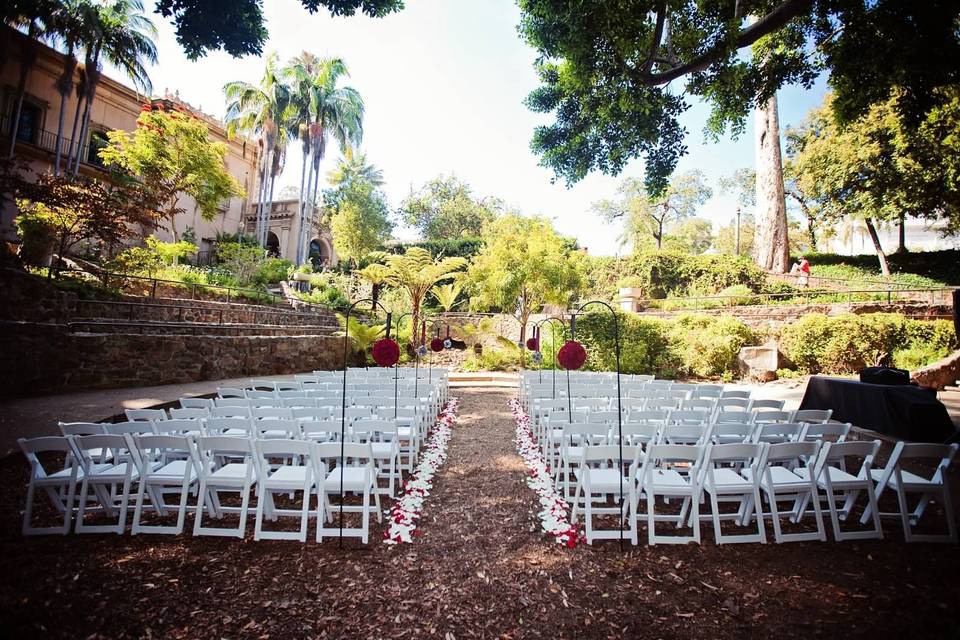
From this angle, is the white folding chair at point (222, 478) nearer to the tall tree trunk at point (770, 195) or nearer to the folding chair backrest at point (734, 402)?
the folding chair backrest at point (734, 402)

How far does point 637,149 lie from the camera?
9.37 metres

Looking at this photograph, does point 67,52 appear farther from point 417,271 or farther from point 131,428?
point 131,428

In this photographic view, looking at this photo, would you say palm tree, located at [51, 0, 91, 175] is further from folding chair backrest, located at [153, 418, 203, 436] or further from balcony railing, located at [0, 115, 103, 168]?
folding chair backrest, located at [153, 418, 203, 436]

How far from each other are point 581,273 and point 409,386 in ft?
32.8

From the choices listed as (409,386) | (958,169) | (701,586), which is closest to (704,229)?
(958,169)

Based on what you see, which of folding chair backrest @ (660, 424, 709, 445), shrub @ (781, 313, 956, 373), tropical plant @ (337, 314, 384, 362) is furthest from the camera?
tropical plant @ (337, 314, 384, 362)

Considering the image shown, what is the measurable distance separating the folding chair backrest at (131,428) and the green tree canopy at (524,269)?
11.9 meters

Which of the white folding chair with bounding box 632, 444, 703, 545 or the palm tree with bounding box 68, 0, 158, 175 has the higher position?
the palm tree with bounding box 68, 0, 158, 175

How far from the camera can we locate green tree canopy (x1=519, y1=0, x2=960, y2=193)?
617cm

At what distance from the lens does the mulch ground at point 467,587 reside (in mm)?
2473

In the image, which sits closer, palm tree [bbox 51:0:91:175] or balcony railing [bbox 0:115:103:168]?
palm tree [bbox 51:0:91:175]

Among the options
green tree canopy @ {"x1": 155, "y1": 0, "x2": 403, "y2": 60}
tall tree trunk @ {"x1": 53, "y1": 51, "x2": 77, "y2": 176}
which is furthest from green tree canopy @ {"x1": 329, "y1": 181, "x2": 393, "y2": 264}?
green tree canopy @ {"x1": 155, "y1": 0, "x2": 403, "y2": 60}

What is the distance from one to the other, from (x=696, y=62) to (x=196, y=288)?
54.8ft

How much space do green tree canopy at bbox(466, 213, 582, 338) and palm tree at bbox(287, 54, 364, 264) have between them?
15919mm
